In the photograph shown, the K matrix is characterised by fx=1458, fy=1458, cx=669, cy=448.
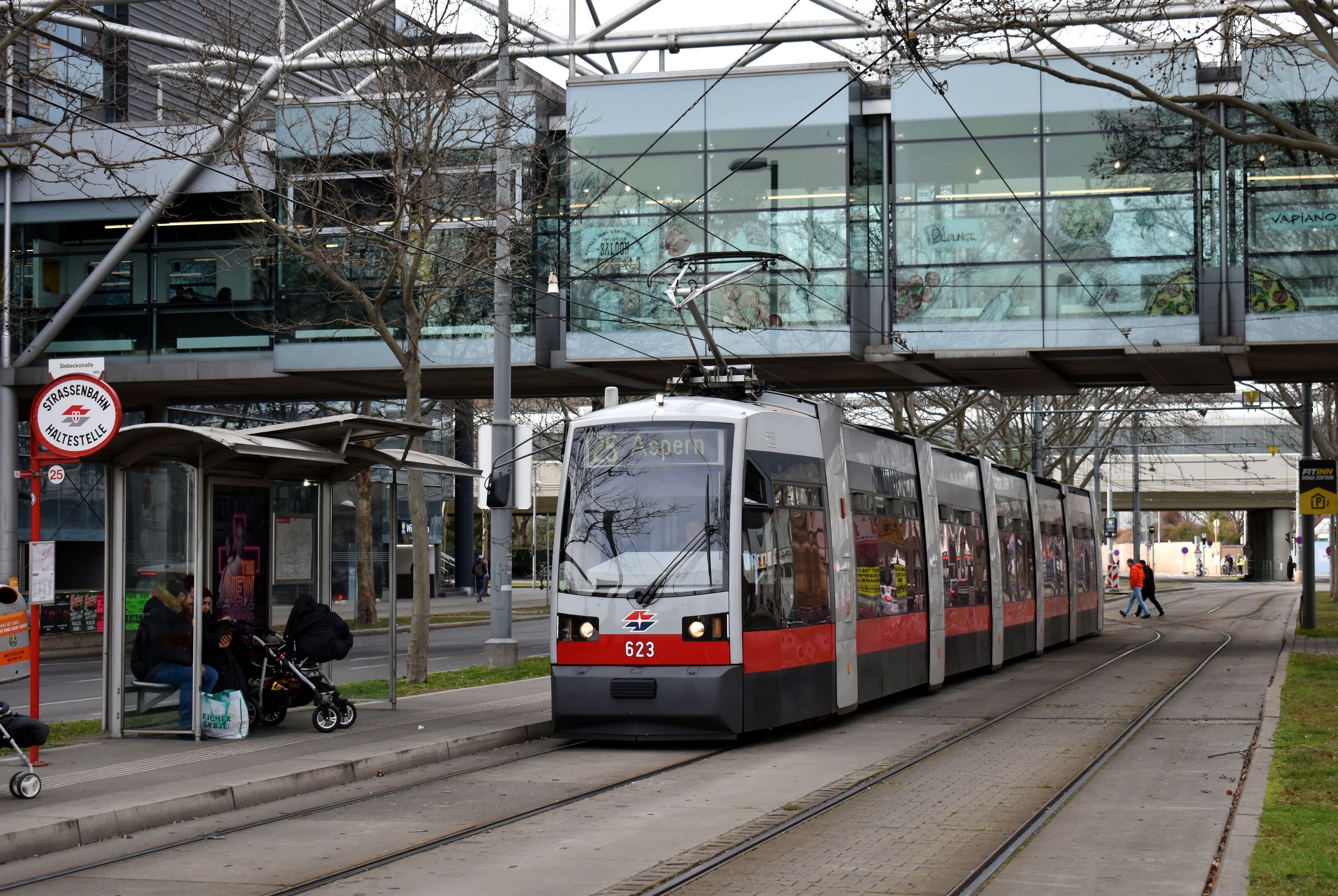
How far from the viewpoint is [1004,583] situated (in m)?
23.4

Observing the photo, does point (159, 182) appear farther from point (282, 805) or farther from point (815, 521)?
point (282, 805)

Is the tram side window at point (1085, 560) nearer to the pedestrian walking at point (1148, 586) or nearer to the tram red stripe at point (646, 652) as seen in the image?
the pedestrian walking at point (1148, 586)

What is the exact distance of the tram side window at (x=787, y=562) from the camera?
13211 mm

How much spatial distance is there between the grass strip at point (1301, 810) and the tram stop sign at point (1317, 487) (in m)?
15.8

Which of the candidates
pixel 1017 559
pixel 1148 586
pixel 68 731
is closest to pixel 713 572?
pixel 68 731

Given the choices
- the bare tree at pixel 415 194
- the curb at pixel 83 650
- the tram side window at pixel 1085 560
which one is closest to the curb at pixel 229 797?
the bare tree at pixel 415 194

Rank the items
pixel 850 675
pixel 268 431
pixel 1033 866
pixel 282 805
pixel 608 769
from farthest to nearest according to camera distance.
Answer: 1. pixel 850 675
2. pixel 268 431
3. pixel 608 769
4. pixel 282 805
5. pixel 1033 866

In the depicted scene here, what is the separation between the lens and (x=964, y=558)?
20.8 m

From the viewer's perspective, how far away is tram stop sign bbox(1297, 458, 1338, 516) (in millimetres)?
31047

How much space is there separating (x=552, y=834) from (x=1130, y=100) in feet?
73.7

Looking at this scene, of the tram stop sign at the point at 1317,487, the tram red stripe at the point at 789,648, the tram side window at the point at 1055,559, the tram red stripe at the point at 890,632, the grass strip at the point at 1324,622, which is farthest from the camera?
the grass strip at the point at 1324,622

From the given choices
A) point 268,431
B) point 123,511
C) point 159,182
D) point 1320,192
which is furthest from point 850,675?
point 159,182

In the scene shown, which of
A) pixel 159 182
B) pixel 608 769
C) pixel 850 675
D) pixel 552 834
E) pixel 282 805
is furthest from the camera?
pixel 159 182

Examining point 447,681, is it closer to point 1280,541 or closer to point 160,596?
point 160,596
